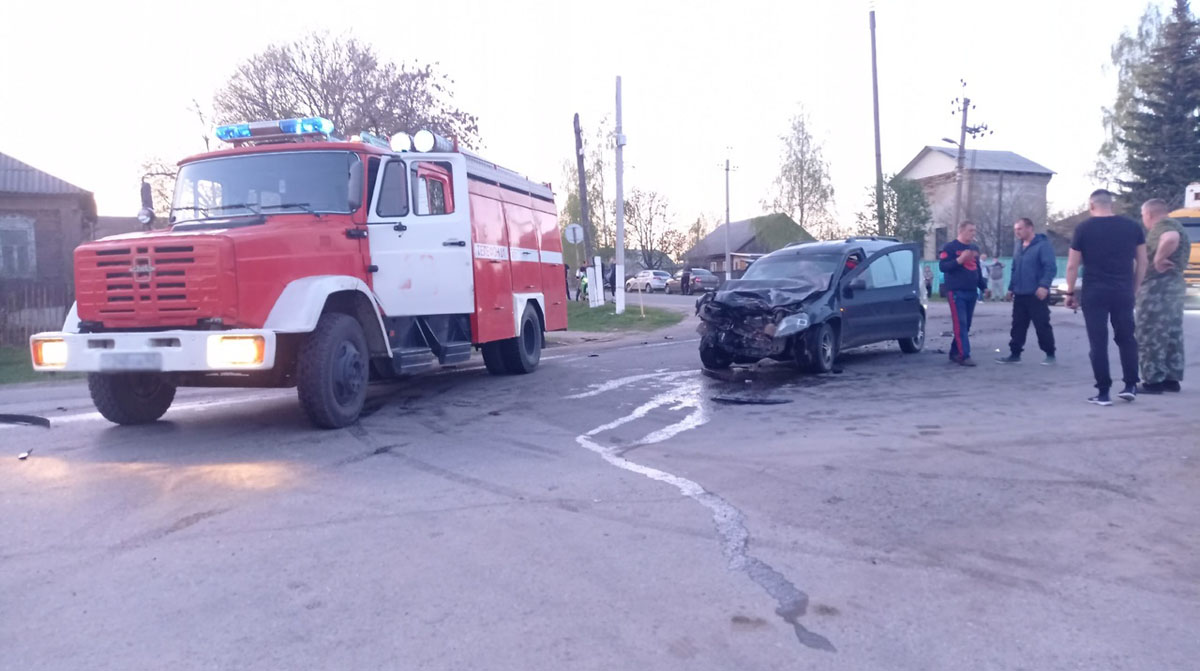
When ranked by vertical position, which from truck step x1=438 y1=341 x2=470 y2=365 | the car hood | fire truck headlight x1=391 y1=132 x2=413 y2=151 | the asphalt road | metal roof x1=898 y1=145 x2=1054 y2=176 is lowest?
the asphalt road

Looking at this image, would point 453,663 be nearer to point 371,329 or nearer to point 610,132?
point 371,329

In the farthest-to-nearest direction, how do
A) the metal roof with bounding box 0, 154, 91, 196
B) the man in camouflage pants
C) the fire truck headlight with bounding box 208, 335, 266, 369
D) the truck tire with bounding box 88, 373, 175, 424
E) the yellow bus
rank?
the metal roof with bounding box 0, 154, 91, 196 → the yellow bus → the man in camouflage pants → the truck tire with bounding box 88, 373, 175, 424 → the fire truck headlight with bounding box 208, 335, 266, 369

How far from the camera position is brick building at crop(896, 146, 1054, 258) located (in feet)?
171

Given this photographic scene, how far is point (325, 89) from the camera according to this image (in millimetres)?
29719


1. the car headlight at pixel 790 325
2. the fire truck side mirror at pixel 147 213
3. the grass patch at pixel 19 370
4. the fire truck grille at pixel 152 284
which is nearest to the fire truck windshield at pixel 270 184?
the fire truck side mirror at pixel 147 213

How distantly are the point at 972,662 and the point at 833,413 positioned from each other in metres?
5.11

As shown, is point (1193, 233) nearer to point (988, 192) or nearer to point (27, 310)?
point (27, 310)

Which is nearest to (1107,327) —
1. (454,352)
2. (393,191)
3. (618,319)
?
(454,352)

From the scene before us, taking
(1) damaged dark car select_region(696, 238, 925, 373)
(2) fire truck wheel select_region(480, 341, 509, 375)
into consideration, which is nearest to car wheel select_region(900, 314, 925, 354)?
(1) damaged dark car select_region(696, 238, 925, 373)

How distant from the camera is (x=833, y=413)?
852 centimetres

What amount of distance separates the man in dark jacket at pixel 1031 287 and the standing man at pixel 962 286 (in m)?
0.47

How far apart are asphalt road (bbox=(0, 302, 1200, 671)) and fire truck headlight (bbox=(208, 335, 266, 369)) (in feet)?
2.29

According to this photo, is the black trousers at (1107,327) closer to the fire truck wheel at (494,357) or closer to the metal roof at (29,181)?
the fire truck wheel at (494,357)

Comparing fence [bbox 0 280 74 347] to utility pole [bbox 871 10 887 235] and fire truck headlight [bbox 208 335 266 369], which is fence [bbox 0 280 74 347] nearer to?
fire truck headlight [bbox 208 335 266 369]
